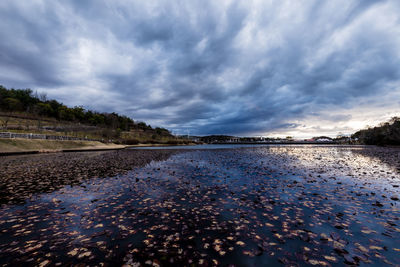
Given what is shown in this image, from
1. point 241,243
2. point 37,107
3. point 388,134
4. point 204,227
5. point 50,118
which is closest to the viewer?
point 241,243

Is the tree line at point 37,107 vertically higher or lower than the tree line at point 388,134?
higher

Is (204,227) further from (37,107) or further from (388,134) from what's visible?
(37,107)

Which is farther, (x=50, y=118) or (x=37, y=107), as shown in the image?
(x=50, y=118)

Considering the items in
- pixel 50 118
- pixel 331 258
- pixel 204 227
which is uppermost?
pixel 50 118

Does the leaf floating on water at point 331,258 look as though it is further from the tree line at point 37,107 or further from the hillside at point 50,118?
the tree line at point 37,107

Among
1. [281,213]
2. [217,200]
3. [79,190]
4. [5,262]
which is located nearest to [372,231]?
[281,213]

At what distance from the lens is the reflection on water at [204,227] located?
4539 millimetres

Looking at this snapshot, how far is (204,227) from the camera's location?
6246mm

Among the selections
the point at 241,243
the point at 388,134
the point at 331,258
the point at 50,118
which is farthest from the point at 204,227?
the point at 50,118

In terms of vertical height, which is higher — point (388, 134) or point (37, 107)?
point (37, 107)

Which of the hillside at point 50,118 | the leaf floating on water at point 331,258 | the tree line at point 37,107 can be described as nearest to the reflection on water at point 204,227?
the leaf floating on water at point 331,258

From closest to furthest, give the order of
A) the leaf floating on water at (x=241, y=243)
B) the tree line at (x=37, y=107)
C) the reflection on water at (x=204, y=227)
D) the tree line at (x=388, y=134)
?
the reflection on water at (x=204, y=227) < the leaf floating on water at (x=241, y=243) < the tree line at (x=388, y=134) < the tree line at (x=37, y=107)

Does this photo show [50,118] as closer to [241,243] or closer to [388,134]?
[241,243]

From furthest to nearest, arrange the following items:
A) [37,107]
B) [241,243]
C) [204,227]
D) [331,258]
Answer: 1. [37,107]
2. [204,227]
3. [241,243]
4. [331,258]
